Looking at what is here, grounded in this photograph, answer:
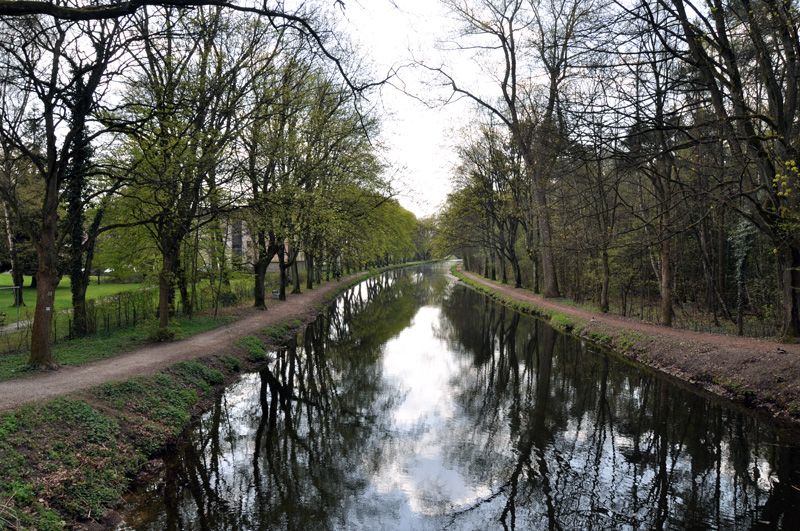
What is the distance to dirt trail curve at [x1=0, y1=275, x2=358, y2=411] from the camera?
7.56m

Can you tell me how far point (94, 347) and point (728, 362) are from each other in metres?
15.7

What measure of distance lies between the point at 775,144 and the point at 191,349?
1598 centimetres

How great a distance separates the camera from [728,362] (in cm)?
1072

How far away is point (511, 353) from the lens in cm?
1503

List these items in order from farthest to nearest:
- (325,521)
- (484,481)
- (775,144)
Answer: (775,144)
(484,481)
(325,521)

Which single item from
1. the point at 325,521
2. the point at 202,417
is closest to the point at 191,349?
the point at 202,417

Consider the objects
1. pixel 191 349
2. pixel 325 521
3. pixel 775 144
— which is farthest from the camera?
pixel 191 349

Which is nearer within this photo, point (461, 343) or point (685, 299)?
point (461, 343)

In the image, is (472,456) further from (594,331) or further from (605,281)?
(605,281)

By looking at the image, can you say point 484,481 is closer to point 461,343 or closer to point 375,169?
point 461,343

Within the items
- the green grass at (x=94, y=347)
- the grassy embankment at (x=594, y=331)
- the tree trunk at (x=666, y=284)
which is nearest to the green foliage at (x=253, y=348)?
the green grass at (x=94, y=347)

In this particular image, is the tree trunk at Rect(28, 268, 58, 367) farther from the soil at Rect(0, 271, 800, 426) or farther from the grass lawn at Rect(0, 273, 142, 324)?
the grass lawn at Rect(0, 273, 142, 324)

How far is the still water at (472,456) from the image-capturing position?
5.65 metres

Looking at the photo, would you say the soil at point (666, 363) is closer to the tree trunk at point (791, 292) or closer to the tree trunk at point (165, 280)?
the tree trunk at point (791, 292)
